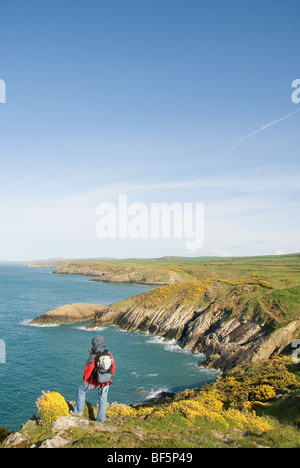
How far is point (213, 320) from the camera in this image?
55719mm

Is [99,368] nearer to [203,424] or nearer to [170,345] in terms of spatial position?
[203,424]

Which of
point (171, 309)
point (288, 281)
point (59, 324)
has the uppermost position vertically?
point (288, 281)

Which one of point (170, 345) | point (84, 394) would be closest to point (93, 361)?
point (84, 394)

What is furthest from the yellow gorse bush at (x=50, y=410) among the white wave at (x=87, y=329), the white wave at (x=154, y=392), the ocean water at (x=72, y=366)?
the white wave at (x=87, y=329)

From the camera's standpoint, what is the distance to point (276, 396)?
74.4ft

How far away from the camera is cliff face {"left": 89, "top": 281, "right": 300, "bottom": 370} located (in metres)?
42.7

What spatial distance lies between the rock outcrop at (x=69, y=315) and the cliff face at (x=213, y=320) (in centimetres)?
255

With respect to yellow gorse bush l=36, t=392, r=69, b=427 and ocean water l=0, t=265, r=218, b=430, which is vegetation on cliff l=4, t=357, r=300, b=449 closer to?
yellow gorse bush l=36, t=392, r=69, b=427

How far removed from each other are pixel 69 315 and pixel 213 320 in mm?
37443

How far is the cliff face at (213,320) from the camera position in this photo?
4269 centimetres

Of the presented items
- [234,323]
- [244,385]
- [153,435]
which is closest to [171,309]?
[234,323]

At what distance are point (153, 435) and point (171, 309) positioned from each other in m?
53.3

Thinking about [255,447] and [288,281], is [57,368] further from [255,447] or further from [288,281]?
[288,281]

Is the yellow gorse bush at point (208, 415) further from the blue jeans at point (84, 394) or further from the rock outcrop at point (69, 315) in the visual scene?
the rock outcrop at point (69, 315)
